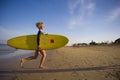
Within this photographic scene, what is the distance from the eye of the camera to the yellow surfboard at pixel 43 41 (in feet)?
21.4

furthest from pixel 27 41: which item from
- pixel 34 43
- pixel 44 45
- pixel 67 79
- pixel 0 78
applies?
pixel 67 79

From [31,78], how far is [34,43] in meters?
2.78

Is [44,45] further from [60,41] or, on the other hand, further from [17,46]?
[17,46]

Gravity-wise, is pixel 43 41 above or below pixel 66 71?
above

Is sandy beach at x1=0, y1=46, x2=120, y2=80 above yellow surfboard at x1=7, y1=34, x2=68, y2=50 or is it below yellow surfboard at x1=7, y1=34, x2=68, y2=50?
below

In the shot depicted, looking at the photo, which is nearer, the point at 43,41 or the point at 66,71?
the point at 66,71

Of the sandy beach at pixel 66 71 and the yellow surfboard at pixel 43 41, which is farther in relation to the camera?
the yellow surfboard at pixel 43 41

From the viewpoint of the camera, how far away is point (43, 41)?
6547 millimetres

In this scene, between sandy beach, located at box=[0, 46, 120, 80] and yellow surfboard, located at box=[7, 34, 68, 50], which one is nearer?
sandy beach, located at box=[0, 46, 120, 80]

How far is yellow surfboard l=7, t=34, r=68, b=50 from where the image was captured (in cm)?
652

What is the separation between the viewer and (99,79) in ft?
12.0

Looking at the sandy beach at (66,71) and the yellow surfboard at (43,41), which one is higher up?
the yellow surfboard at (43,41)

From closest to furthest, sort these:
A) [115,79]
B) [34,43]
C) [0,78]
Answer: [115,79], [0,78], [34,43]

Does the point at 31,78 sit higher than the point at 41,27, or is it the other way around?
the point at 41,27
